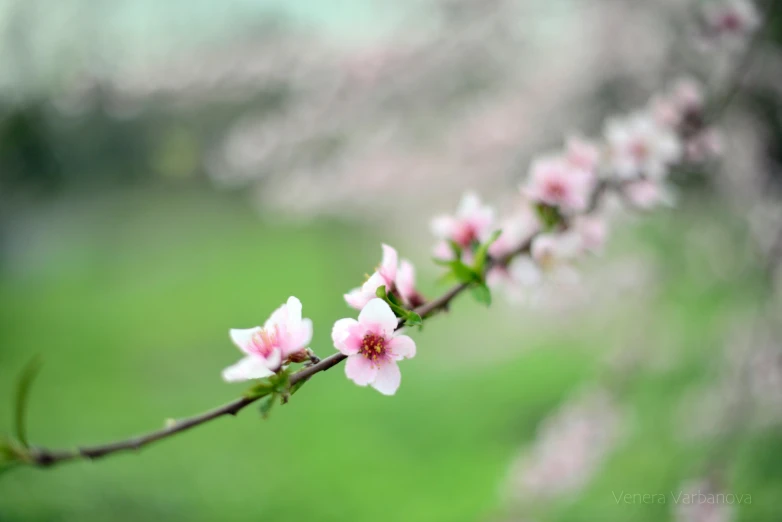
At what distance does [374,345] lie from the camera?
48 cm

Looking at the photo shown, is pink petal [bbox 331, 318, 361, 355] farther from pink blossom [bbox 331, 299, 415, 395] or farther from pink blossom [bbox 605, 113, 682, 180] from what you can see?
pink blossom [bbox 605, 113, 682, 180]

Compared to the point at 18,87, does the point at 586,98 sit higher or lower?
lower

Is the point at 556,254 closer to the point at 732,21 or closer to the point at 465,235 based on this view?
the point at 465,235

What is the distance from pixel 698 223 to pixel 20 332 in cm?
511

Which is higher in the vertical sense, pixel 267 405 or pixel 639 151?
pixel 639 151

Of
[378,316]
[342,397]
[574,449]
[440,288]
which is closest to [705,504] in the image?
[574,449]

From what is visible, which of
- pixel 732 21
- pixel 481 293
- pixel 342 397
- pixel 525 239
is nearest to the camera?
pixel 481 293

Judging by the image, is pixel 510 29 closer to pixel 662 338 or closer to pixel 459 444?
pixel 662 338

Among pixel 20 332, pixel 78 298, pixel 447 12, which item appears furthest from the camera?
pixel 78 298

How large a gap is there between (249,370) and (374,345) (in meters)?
0.11

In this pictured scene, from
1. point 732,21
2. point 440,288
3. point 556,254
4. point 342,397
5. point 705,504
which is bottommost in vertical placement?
point 705,504

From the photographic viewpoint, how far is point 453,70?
202 centimetres

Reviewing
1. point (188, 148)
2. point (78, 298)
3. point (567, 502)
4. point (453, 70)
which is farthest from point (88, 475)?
point (188, 148)

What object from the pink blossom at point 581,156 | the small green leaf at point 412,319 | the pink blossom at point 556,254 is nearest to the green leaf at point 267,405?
the small green leaf at point 412,319
